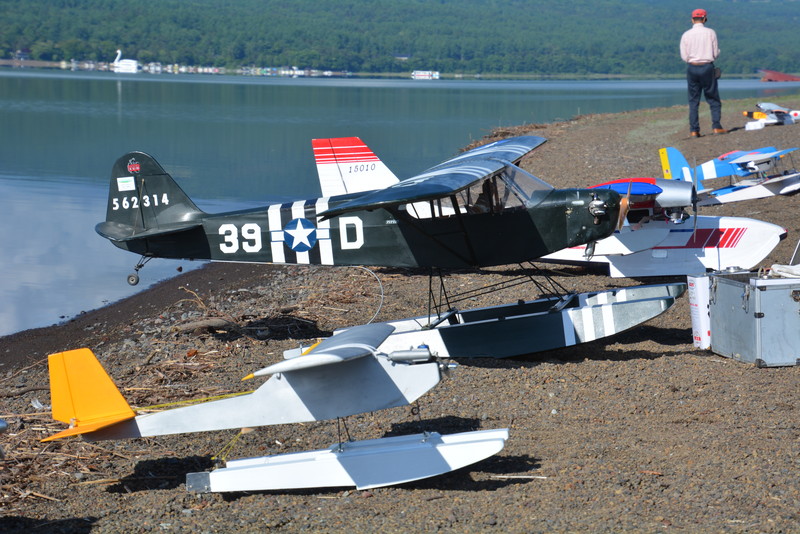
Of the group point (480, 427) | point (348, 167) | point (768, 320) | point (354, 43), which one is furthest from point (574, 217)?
point (354, 43)

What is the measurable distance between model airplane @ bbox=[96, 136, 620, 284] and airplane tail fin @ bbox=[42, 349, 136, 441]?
6.66 feet

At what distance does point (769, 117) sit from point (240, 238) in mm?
15518

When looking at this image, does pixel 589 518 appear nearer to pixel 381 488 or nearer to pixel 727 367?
pixel 381 488

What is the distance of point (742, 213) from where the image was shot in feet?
43.6

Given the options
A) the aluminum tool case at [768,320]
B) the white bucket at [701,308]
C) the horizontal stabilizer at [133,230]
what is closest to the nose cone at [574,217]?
the white bucket at [701,308]

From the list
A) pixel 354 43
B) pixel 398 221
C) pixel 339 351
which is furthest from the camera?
pixel 354 43

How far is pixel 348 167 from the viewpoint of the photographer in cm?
1309

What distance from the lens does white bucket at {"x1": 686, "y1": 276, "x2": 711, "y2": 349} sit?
7.92 m

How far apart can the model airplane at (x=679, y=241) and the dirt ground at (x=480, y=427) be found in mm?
767

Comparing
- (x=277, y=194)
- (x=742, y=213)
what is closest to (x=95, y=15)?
(x=277, y=194)

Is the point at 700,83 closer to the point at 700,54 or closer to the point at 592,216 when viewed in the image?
the point at 700,54

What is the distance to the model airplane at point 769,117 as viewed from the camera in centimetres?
2006

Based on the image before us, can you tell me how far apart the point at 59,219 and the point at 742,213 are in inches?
490

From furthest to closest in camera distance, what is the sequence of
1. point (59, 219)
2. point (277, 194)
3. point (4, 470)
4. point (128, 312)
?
point (277, 194)
point (59, 219)
point (128, 312)
point (4, 470)
